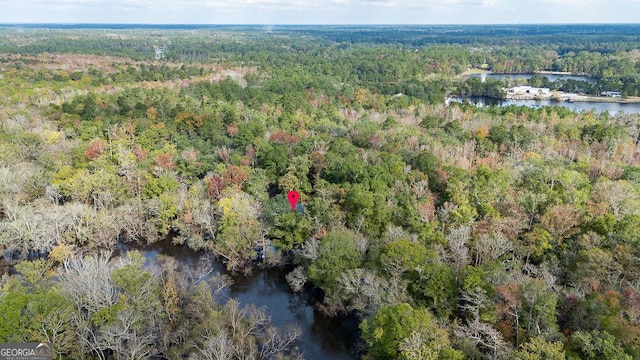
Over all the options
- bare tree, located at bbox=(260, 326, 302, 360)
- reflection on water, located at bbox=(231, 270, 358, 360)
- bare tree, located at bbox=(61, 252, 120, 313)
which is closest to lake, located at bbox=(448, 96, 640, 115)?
reflection on water, located at bbox=(231, 270, 358, 360)

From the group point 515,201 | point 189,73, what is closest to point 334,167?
point 515,201

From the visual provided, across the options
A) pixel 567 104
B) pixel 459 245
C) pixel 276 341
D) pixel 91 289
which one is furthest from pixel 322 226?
pixel 567 104

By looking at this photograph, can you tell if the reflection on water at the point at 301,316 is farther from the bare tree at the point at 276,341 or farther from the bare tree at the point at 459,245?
the bare tree at the point at 459,245

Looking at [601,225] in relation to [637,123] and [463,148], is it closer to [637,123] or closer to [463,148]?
[463,148]

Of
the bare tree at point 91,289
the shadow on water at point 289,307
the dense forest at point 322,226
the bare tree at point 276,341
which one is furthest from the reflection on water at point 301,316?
the bare tree at point 91,289

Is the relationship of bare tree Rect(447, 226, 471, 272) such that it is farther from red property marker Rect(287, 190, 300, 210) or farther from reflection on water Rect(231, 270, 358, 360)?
red property marker Rect(287, 190, 300, 210)

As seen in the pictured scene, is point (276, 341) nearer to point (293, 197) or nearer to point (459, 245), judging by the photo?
point (459, 245)
